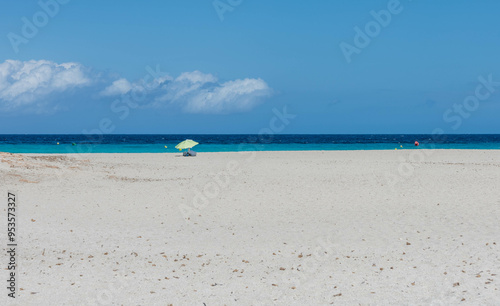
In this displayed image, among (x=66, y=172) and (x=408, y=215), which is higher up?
(x=66, y=172)

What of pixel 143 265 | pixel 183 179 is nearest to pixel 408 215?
pixel 143 265

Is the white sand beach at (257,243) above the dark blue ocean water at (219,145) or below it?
below

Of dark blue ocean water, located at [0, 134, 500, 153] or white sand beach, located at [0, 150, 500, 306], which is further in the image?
dark blue ocean water, located at [0, 134, 500, 153]

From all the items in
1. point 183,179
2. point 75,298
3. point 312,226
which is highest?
point 183,179

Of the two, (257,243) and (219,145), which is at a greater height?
(219,145)

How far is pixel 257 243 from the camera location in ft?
38.0

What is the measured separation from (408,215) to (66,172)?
1840cm

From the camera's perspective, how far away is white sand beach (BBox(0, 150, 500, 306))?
320 inches

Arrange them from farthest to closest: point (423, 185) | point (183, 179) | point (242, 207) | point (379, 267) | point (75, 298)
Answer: point (183, 179), point (423, 185), point (242, 207), point (379, 267), point (75, 298)

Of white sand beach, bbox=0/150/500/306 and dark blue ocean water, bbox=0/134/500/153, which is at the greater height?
dark blue ocean water, bbox=0/134/500/153

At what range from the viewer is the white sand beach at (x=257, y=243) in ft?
26.6

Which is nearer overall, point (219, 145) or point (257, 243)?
point (257, 243)

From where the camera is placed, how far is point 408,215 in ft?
48.8

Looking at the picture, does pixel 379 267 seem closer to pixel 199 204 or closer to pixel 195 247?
pixel 195 247
